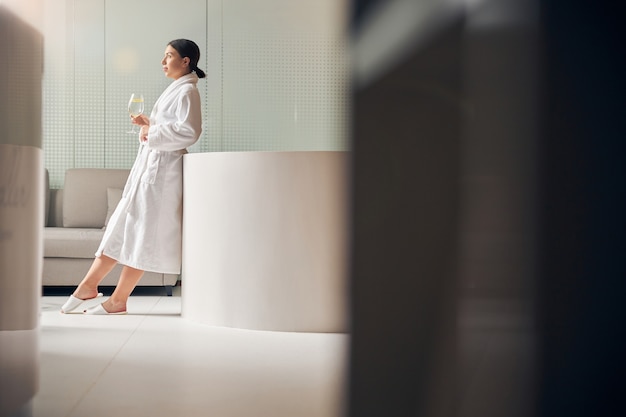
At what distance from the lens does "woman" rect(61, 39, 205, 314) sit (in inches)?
142

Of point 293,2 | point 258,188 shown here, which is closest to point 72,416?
point 258,188

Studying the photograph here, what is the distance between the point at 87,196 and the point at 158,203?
64.0 inches

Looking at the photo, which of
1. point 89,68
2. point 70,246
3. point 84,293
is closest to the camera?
point 84,293

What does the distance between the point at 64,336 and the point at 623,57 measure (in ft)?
8.70

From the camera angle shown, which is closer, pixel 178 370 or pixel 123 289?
pixel 178 370

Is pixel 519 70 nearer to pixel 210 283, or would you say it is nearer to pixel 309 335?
pixel 309 335

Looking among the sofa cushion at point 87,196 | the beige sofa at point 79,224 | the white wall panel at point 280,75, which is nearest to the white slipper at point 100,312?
the beige sofa at point 79,224

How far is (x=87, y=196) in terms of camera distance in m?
5.08

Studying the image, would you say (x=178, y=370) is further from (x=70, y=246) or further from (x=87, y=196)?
(x=87, y=196)

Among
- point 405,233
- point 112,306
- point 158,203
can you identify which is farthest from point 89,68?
point 405,233

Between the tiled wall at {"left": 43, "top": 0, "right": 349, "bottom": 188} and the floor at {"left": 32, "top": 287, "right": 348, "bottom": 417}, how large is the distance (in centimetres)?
229

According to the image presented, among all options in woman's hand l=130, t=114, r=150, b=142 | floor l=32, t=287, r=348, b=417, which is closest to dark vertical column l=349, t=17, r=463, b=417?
floor l=32, t=287, r=348, b=417

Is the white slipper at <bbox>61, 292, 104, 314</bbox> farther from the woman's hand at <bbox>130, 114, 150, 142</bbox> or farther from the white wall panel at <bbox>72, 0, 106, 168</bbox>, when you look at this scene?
the white wall panel at <bbox>72, 0, 106, 168</bbox>

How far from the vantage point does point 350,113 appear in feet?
2.31
